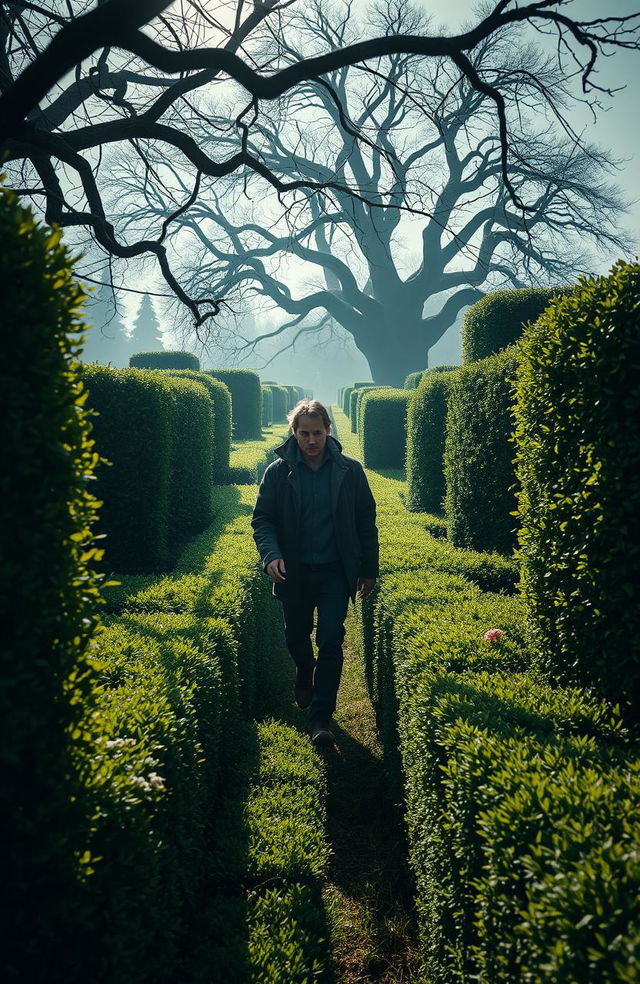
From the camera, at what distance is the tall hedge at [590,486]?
2291 mm

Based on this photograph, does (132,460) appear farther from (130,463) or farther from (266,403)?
(266,403)

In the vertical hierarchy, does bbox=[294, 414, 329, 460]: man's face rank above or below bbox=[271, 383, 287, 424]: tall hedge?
below

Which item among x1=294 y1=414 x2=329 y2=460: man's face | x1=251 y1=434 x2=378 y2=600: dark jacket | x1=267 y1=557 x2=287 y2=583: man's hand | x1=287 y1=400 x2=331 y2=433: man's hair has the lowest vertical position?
x1=267 y1=557 x2=287 y2=583: man's hand

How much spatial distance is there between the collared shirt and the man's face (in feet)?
0.42

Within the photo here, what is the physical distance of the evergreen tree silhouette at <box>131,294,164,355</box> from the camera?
89800 millimetres

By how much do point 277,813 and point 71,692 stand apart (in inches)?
75.0

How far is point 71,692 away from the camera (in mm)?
1573

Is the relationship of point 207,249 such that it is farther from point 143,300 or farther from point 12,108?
point 143,300

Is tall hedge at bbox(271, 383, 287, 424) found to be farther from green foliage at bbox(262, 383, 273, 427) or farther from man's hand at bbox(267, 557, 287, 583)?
man's hand at bbox(267, 557, 287, 583)

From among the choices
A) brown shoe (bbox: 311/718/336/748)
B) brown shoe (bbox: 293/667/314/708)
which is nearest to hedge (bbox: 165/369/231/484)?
brown shoe (bbox: 293/667/314/708)

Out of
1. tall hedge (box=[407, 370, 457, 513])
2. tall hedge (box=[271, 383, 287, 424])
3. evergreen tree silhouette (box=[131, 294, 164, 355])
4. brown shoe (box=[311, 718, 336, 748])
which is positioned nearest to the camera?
brown shoe (box=[311, 718, 336, 748])

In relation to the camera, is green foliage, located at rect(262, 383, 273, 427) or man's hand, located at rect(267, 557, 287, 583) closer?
man's hand, located at rect(267, 557, 287, 583)

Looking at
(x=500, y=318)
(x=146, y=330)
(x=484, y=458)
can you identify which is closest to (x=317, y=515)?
(x=484, y=458)

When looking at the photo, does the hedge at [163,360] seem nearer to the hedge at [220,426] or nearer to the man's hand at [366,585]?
the hedge at [220,426]
